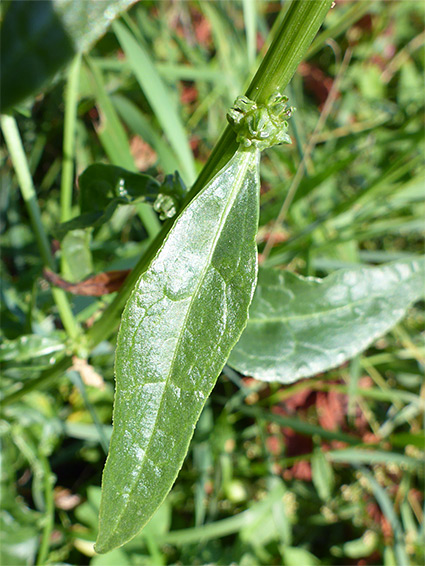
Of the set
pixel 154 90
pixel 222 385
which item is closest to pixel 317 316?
pixel 154 90

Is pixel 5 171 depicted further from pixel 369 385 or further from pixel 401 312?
pixel 369 385

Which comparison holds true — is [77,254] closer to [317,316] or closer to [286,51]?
[317,316]

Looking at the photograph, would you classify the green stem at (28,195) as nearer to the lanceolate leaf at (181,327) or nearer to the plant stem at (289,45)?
the lanceolate leaf at (181,327)

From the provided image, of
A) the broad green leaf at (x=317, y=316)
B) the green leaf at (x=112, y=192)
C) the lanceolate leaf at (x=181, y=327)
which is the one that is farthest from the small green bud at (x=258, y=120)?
the broad green leaf at (x=317, y=316)

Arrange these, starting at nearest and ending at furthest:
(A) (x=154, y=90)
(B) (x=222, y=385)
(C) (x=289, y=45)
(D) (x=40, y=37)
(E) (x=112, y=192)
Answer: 1. (C) (x=289, y=45)
2. (D) (x=40, y=37)
3. (E) (x=112, y=192)
4. (A) (x=154, y=90)
5. (B) (x=222, y=385)

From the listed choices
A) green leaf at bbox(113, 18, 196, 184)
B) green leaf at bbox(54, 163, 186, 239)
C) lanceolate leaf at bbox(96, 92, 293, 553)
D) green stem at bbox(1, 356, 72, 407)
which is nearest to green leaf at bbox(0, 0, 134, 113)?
green leaf at bbox(54, 163, 186, 239)

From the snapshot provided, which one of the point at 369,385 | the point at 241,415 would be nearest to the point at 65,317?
the point at 241,415
